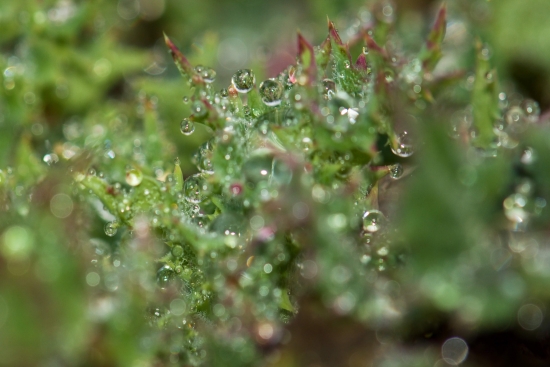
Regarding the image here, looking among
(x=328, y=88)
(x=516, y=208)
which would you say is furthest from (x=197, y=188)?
(x=516, y=208)

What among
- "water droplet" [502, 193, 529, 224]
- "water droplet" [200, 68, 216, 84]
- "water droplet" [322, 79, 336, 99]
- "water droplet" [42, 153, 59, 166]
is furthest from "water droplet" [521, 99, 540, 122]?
"water droplet" [42, 153, 59, 166]

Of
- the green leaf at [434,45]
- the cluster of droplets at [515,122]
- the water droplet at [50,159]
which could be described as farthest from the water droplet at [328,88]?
the water droplet at [50,159]

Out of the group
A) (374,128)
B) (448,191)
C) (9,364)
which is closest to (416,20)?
(448,191)

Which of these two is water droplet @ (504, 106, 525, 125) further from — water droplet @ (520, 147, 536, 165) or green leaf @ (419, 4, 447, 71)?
green leaf @ (419, 4, 447, 71)

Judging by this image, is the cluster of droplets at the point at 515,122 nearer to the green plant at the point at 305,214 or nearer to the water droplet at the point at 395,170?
the green plant at the point at 305,214

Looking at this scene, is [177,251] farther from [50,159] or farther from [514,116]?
[514,116]

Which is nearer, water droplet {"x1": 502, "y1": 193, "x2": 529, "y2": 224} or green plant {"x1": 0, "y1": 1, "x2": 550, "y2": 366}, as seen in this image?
green plant {"x1": 0, "y1": 1, "x2": 550, "y2": 366}
